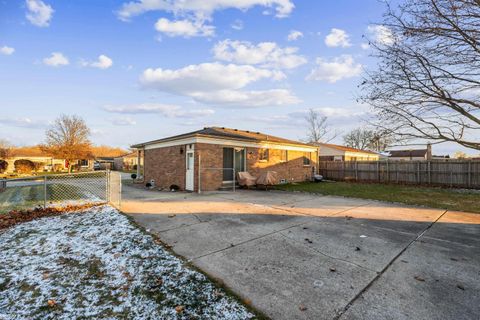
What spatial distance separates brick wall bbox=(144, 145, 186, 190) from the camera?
1259cm

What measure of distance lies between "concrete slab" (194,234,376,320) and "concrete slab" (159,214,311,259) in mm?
361

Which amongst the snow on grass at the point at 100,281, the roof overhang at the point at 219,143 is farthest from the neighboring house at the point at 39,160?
the snow on grass at the point at 100,281

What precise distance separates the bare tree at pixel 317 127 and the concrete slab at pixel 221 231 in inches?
1541

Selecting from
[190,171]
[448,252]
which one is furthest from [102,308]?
[190,171]

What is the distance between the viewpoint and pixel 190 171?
11.9m

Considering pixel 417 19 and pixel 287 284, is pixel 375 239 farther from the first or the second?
pixel 417 19

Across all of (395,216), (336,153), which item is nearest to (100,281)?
(395,216)

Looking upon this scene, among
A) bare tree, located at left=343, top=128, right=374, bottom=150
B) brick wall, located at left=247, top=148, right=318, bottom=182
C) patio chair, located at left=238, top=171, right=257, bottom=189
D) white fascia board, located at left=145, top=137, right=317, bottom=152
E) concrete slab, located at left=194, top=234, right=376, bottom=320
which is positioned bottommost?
concrete slab, located at left=194, top=234, right=376, bottom=320

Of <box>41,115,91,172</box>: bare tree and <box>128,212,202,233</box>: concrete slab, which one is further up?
<box>41,115,91,172</box>: bare tree

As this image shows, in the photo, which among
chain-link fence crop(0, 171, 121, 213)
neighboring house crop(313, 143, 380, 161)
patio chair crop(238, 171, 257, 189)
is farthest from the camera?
neighboring house crop(313, 143, 380, 161)

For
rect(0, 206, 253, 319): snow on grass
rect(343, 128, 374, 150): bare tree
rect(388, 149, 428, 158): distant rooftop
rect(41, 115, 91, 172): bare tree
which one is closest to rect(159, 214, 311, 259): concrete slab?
rect(0, 206, 253, 319): snow on grass

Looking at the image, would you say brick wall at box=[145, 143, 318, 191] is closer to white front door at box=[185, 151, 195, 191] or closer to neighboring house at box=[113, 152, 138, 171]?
white front door at box=[185, 151, 195, 191]

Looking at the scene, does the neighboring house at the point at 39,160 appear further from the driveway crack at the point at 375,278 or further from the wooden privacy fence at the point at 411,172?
the driveway crack at the point at 375,278

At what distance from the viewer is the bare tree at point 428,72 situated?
519 cm
